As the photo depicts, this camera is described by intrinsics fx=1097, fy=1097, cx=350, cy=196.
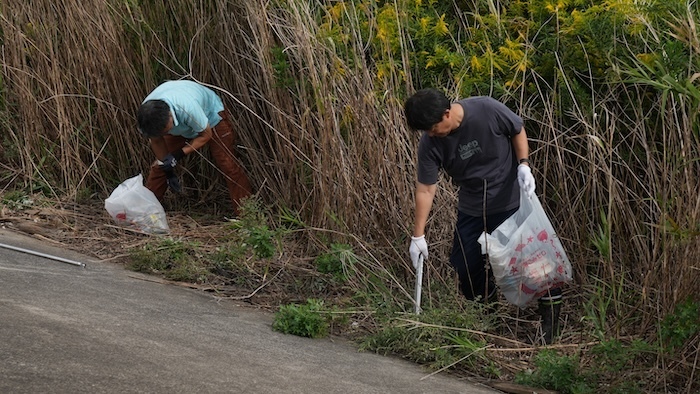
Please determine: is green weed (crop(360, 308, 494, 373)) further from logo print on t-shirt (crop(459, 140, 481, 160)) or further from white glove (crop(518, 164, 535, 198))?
logo print on t-shirt (crop(459, 140, 481, 160))

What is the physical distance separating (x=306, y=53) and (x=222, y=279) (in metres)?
1.32

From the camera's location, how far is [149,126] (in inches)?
254

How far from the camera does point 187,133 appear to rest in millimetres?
6887

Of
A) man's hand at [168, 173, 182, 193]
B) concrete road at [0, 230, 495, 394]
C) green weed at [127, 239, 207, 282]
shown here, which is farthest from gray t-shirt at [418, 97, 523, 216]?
man's hand at [168, 173, 182, 193]

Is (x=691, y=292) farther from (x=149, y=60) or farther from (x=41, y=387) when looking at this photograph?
(x=149, y=60)

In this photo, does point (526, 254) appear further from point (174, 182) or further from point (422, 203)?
point (174, 182)

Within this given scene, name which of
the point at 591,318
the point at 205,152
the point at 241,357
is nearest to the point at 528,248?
the point at 591,318

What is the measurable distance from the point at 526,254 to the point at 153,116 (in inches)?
99.0

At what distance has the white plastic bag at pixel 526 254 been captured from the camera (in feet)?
16.5

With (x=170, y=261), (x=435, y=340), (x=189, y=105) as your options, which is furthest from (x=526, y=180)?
(x=189, y=105)

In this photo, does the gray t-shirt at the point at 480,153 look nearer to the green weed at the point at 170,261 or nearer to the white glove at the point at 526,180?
the white glove at the point at 526,180

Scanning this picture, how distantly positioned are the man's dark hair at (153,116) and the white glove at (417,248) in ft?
6.43

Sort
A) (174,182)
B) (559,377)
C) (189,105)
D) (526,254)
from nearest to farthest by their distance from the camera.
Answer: (559,377)
(526,254)
(189,105)
(174,182)

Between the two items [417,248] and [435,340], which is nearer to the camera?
[435,340]
